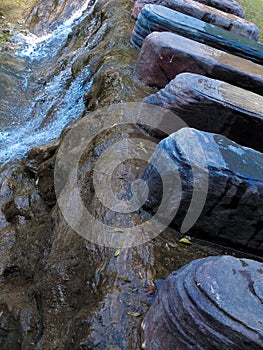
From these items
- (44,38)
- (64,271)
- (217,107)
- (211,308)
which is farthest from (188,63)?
(44,38)

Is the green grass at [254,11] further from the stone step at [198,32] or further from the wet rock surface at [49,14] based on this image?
the wet rock surface at [49,14]

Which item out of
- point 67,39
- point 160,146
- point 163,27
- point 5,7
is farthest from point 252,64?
point 5,7

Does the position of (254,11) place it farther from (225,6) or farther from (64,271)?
(64,271)

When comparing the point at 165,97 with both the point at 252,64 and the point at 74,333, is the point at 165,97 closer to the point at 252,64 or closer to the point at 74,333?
the point at 252,64

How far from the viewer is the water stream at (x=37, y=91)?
4.90 metres

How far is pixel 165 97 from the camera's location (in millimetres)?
3406

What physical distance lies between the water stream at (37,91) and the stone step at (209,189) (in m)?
2.35

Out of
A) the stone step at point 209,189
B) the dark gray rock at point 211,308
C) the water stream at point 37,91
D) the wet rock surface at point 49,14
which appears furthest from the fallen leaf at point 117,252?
the wet rock surface at point 49,14

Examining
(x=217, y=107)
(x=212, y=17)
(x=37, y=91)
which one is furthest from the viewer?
(x=37, y=91)

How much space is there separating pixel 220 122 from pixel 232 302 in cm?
196

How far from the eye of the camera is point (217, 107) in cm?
314

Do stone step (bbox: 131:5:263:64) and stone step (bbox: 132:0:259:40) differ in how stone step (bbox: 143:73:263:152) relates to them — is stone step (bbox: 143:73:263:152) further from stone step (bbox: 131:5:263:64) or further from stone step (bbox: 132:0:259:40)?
stone step (bbox: 132:0:259:40)

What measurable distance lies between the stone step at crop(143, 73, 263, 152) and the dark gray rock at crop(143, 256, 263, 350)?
1656 millimetres

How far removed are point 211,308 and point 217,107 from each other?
196 cm
